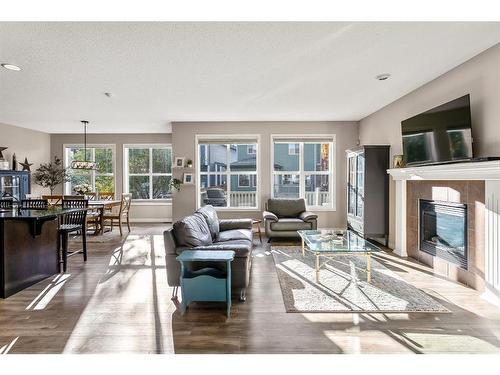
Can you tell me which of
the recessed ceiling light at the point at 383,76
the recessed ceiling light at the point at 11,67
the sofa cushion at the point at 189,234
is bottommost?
the sofa cushion at the point at 189,234

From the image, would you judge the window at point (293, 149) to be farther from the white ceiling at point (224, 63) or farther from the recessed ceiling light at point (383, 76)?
the recessed ceiling light at point (383, 76)

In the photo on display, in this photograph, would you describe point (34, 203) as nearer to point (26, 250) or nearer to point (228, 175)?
point (26, 250)

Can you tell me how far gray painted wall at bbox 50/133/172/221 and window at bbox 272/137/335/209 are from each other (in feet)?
11.4

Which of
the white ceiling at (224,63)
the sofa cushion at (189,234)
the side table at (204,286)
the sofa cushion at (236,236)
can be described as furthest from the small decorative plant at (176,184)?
the side table at (204,286)

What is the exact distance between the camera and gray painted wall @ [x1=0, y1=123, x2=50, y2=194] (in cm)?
661

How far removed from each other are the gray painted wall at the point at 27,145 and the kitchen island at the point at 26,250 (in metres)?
4.55

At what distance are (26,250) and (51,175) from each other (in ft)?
17.6

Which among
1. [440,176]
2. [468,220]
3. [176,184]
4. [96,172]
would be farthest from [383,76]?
[96,172]

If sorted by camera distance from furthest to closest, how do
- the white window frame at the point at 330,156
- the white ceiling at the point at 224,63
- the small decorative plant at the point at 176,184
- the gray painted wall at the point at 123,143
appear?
the gray painted wall at the point at 123,143, the white window frame at the point at 330,156, the small decorative plant at the point at 176,184, the white ceiling at the point at 224,63

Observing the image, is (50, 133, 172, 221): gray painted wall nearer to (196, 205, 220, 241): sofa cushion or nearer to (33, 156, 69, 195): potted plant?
(33, 156, 69, 195): potted plant

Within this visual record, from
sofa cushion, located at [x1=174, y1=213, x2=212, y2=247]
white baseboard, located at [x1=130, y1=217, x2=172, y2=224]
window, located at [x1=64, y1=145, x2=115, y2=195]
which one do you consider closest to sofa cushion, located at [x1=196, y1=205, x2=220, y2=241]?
sofa cushion, located at [x1=174, y1=213, x2=212, y2=247]

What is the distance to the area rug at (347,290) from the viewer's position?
2.64 metres

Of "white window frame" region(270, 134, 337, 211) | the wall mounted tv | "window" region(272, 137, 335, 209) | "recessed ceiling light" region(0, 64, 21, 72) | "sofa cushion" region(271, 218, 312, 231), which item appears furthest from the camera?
"window" region(272, 137, 335, 209)

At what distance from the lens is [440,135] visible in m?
3.38
